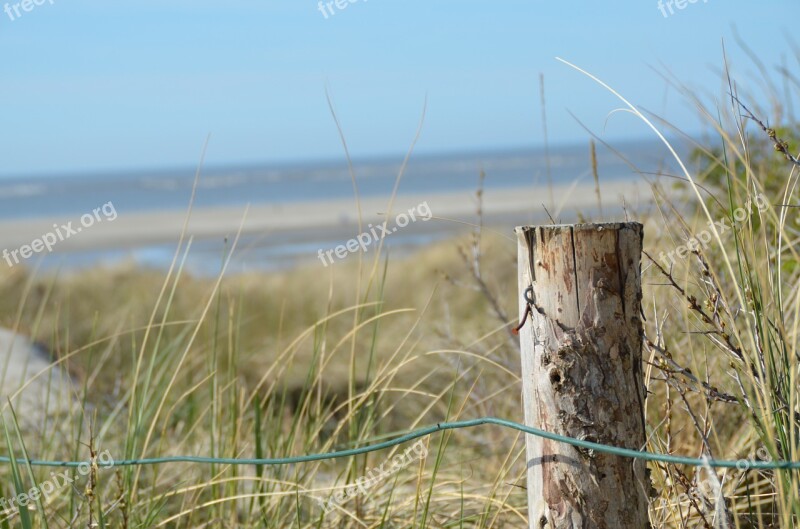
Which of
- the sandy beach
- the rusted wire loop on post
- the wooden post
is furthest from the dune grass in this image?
the sandy beach

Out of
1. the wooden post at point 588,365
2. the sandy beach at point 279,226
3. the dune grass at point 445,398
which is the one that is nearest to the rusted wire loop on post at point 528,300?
the wooden post at point 588,365

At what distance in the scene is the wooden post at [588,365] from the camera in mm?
1521

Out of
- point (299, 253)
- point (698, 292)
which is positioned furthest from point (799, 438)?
point (299, 253)

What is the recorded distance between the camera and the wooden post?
4.99ft

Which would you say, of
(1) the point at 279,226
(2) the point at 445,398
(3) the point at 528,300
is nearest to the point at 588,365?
(3) the point at 528,300

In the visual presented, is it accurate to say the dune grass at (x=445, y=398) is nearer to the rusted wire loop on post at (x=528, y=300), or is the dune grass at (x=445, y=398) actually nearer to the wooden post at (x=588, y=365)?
the wooden post at (x=588, y=365)

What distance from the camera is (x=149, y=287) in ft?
26.0

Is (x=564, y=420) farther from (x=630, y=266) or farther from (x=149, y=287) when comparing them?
(x=149, y=287)

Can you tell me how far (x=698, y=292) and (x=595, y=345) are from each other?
5.19 ft

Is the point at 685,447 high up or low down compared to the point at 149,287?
down

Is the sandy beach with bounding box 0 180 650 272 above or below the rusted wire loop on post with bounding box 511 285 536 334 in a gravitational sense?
above

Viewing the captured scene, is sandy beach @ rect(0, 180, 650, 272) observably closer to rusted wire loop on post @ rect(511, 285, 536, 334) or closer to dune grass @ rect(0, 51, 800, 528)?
dune grass @ rect(0, 51, 800, 528)

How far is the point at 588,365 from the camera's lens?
154 centimetres

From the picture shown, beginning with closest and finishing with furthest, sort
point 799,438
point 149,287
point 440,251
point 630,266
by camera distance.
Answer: point 630,266, point 799,438, point 149,287, point 440,251
